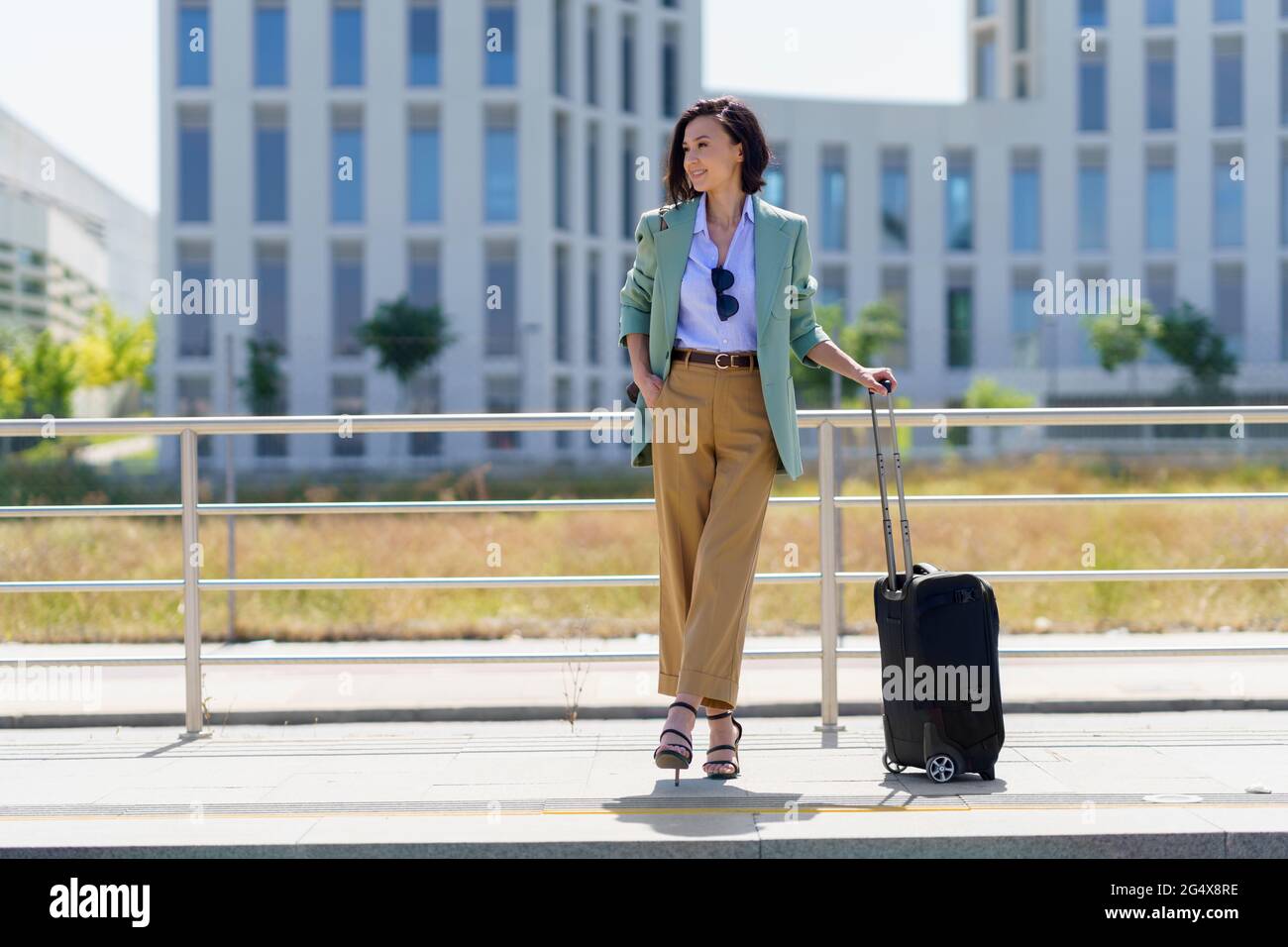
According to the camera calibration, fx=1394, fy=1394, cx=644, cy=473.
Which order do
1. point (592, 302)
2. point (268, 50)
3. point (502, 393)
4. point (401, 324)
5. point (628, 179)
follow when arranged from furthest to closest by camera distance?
point (628, 179) < point (592, 302) < point (268, 50) < point (502, 393) < point (401, 324)

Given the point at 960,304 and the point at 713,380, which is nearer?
the point at 713,380

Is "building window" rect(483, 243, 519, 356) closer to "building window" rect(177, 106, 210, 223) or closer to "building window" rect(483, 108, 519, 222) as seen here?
"building window" rect(483, 108, 519, 222)

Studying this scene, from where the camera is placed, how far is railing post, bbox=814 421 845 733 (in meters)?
5.45

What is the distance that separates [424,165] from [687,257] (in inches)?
1435

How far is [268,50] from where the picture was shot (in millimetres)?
39250

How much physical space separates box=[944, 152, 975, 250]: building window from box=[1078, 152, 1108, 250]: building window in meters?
3.48

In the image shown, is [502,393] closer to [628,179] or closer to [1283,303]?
[628,179]

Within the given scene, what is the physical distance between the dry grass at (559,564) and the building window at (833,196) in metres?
31.3

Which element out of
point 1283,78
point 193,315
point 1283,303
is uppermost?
point 1283,78

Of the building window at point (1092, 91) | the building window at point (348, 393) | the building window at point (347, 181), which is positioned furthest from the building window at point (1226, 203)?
the building window at point (348, 393)

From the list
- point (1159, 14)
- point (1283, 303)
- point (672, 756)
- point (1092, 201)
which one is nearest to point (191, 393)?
point (1092, 201)

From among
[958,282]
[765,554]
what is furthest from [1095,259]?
[765,554]
